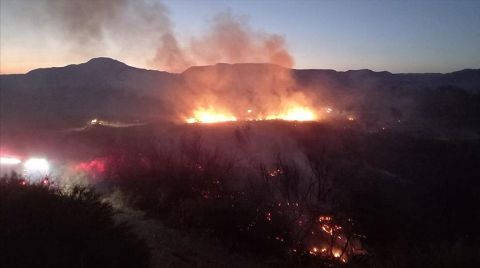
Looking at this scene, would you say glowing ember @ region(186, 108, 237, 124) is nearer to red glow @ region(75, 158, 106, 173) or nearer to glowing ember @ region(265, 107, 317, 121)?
glowing ember @ region(265, 107, 317, 121)

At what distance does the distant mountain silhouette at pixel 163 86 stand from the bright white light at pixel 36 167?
28.0 m

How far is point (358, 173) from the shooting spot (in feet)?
84.2

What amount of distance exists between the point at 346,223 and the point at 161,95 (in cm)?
5788

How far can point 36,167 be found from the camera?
18.1 metres

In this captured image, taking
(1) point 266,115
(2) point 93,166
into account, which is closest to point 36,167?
(2) point 93,166

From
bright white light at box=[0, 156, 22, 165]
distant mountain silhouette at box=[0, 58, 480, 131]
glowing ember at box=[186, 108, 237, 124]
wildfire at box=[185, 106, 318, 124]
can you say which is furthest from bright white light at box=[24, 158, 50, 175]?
distant mountain silhouette at box=[0, 58, 480, 131]

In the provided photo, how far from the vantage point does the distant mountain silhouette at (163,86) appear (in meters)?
52.9

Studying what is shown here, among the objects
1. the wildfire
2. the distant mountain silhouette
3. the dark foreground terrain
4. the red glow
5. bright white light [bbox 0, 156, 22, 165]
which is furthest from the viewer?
the distant mountain silhouette

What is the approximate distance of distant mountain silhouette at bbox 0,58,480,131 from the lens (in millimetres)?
52875

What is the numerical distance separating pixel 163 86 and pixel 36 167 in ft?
194

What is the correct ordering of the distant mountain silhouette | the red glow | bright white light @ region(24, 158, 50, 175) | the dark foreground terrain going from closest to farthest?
the dark foreground terrain → bright white light @ region(24, 158, 50, 175) → the red glow → the distant mountain silhouette

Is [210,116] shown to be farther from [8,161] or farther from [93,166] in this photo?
[8,161]

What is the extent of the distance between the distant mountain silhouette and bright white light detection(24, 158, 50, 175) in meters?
28.0

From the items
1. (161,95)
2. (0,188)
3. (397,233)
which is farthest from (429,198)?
(161,95)
